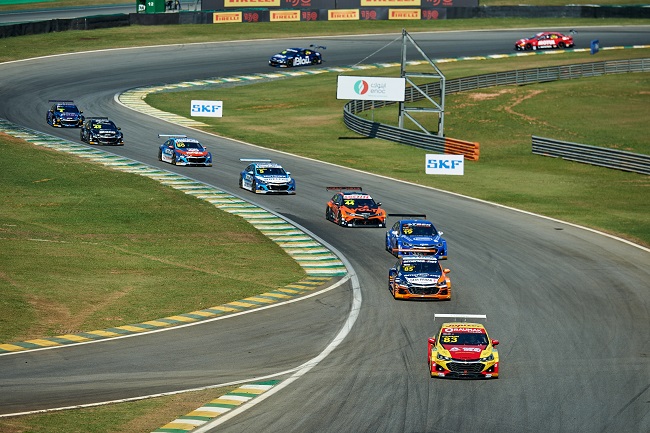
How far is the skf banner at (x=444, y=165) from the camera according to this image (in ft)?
192

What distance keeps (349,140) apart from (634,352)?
141 ft

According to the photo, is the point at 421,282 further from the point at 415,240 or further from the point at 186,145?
the point at 186,145

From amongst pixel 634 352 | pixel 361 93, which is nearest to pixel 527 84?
pixel 361 93

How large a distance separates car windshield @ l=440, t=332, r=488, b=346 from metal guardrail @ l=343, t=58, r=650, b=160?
4024 centimetres

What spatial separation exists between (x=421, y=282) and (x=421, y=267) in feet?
2.86

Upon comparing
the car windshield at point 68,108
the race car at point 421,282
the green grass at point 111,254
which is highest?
the car windshield at point 68,108

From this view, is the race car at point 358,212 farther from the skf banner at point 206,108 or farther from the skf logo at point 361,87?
the skf banner at point 206,108

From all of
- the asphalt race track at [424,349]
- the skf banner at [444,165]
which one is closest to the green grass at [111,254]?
the asphalt race track at [424,349]

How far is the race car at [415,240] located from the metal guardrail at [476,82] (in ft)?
86.0

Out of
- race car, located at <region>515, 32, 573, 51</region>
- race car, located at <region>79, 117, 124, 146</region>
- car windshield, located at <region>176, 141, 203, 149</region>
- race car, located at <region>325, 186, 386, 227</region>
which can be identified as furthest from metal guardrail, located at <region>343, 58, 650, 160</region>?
race car, located at <region>325, 186, 386, 227</region>

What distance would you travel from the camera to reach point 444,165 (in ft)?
193

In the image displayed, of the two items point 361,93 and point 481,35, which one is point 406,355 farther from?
point 481,35

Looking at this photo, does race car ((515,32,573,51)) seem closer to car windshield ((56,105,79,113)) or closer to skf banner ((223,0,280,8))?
skf banner ((223,0,280,8))

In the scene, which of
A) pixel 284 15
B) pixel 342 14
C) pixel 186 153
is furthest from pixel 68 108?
pixel 342 14
